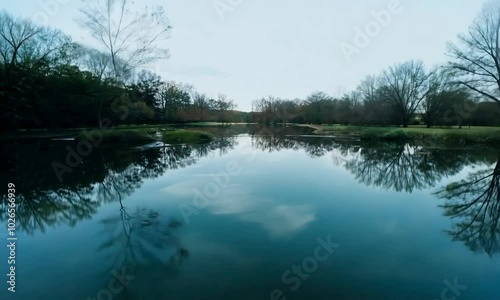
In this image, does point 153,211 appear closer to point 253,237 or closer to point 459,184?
point 253,237

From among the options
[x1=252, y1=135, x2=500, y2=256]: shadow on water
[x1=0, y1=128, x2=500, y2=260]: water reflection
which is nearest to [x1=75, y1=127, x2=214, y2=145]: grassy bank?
→ [x1=0, y1=128, x2=500, y2=260]: water reflection

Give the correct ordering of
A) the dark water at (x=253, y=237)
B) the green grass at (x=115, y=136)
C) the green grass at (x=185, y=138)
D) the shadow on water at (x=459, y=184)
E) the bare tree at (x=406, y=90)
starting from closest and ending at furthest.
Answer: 1. the dark water at (x=253, y=237)
2. the shadow on water at (x=459, y=184)
3. the green grass at (x=115, y=136)
4. the green grass at (x=185, y=138)
5. the bare tree at (x=406, y=90)

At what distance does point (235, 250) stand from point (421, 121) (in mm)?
51386

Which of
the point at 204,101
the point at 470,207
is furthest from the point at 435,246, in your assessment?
the point at 204,101

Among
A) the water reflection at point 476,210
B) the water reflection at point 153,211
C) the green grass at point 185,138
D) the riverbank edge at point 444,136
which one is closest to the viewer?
the water reflection at point 153,211

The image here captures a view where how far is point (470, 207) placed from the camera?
20.7 ft

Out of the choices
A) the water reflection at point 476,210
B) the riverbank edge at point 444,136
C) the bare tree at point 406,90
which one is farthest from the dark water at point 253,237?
the bare tree at point 406,90

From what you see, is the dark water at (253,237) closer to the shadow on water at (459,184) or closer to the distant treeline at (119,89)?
the shadow on water at (459,184)

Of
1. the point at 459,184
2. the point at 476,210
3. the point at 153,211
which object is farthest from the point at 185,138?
the point at 476,210

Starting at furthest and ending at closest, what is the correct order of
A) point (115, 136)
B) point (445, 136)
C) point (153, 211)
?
point (445, 136), point (115, 136), point (153, 211)

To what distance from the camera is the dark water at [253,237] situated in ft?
10.2

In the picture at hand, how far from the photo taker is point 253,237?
4.47 m

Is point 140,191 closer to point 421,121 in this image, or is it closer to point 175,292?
point 175,292

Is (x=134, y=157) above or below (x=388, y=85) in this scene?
below
